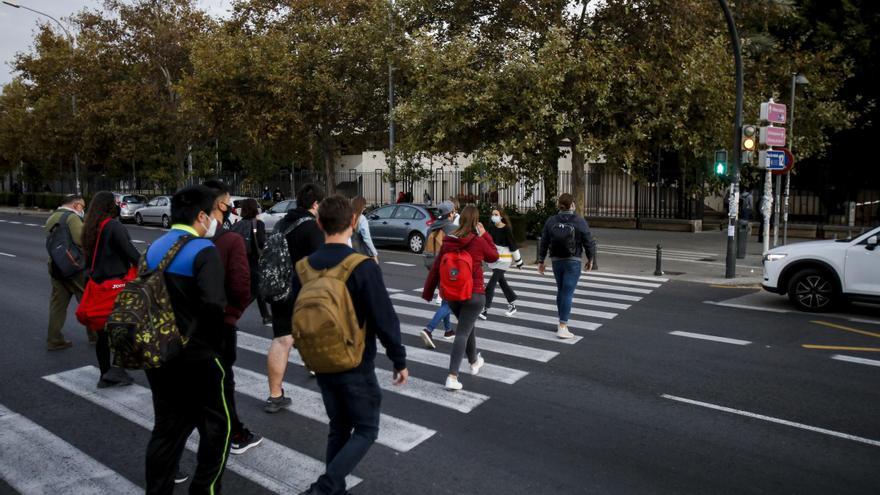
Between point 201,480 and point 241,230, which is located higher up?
point 241,230

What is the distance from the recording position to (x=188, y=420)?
3807mm

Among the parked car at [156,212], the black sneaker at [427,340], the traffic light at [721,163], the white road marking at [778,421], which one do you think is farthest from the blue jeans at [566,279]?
the parked car at [156,212]

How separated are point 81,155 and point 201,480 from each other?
43.1 m

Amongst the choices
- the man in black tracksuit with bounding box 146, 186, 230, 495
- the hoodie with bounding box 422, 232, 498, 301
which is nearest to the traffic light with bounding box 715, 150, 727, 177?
the hoodie with bounding box 422, 232, 498, 301

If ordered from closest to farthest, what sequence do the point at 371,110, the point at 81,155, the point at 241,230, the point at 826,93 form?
the point at 241,230
the point at 826,93
the point at 371,110
the point at 81,155

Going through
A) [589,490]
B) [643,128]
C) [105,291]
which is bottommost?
[589,490]

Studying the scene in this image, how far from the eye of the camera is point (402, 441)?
5336 millimetres

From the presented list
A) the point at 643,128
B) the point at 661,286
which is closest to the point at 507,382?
the point at 661,286

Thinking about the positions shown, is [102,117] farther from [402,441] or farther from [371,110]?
[402,441]

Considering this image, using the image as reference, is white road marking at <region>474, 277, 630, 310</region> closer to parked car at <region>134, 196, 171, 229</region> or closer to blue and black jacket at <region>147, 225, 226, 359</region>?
blue and black jacket at <region>147, 225, 226, 359</region>

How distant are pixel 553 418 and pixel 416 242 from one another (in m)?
14.4

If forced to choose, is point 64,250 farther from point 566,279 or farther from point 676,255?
point 676,255

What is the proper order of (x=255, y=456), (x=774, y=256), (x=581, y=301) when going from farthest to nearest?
(x=581, y=301)
(x=774, y=256)
(x=255, y=456)

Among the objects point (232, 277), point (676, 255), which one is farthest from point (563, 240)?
point (676, 255)
